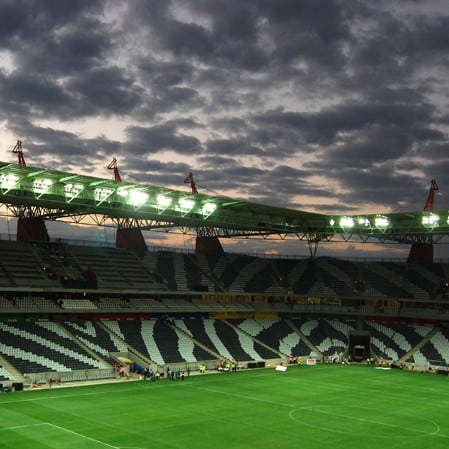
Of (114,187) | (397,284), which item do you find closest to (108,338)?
(114,187)

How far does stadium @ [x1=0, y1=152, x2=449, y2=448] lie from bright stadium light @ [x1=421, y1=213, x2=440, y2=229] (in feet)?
0.87

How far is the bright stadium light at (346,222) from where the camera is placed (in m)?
80.7

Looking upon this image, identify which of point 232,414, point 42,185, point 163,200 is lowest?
point 232,414

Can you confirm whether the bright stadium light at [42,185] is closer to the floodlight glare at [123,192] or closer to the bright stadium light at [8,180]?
the bright stadium light at [8,180]

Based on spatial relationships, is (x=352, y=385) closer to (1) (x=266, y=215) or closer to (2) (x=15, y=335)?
(1) (x=266, y=215)

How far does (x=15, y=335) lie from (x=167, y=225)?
27220mm

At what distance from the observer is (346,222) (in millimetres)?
81250

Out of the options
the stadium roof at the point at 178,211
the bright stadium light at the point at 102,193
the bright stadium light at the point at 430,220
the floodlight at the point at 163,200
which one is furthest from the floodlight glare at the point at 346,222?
the bright stadium light at the point at 102,193

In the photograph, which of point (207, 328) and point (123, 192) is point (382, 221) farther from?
point (123, 192)

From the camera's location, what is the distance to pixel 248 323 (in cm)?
8375

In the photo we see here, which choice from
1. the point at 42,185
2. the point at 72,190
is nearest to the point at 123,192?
the point at 72,190

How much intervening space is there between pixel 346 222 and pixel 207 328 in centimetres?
2232

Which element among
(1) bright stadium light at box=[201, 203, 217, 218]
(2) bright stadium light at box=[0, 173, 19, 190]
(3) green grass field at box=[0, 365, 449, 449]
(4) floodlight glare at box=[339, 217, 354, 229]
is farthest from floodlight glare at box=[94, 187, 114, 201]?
(4) floodlight glare at box=[339, 217, 354, 229]

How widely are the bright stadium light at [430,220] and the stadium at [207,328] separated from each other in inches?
10.4
